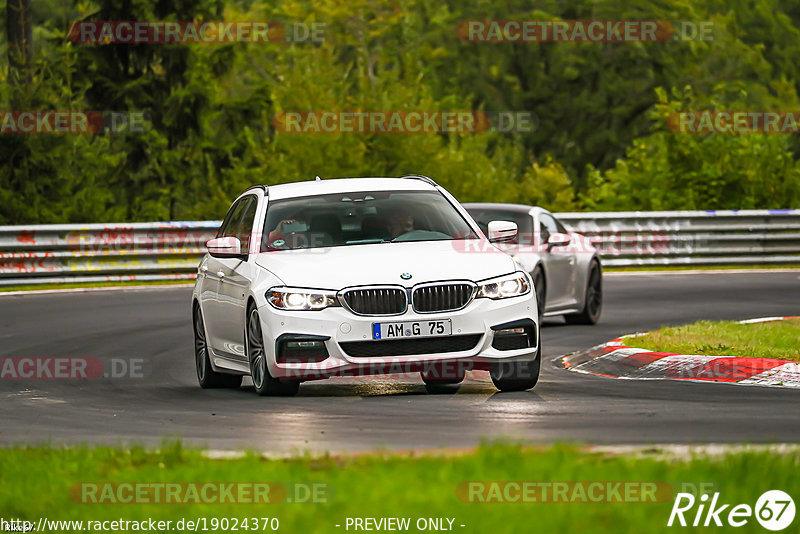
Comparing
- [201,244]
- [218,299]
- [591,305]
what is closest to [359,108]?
[201,244]

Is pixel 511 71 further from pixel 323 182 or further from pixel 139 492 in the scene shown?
pixel 139 492

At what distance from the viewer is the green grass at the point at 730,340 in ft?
46.8

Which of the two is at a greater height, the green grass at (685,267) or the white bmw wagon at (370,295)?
the white bmw wagon at (370,295)

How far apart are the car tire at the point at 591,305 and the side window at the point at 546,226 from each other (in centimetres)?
68

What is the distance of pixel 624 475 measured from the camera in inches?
286

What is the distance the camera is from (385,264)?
11.9 m

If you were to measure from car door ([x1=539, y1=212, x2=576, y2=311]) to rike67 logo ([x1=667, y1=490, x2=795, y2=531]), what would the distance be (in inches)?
495

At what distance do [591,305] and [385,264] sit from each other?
8.76 m

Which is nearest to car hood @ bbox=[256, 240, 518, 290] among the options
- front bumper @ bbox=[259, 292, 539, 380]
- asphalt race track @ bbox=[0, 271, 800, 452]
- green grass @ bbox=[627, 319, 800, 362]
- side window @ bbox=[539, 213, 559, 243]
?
front bumper @ bbox=[259, 292, 539, 380]

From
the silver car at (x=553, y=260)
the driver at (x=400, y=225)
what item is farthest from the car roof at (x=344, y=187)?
the silver car at (x=553, y=260)

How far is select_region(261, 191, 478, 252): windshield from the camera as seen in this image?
502 inches

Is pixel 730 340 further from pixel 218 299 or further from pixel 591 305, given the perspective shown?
pixel 591 305

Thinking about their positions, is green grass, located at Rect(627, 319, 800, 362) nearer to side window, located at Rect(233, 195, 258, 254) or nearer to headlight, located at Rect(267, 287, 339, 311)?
side window, located at Rect(233, 195, 258, 254)

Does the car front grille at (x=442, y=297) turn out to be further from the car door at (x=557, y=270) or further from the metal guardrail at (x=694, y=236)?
the metal guardrail at (x=694, y=236)
